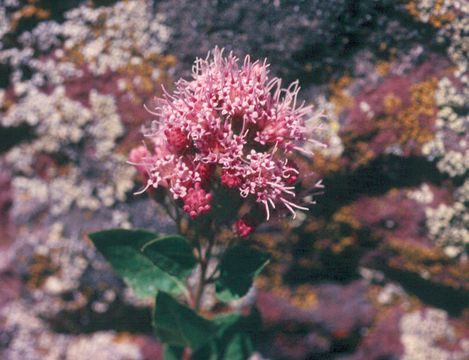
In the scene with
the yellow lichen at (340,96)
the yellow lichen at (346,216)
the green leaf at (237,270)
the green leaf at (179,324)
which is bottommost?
the green leaf at (179,324)

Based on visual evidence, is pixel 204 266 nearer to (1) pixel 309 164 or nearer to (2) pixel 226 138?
(2) pixel 226 138

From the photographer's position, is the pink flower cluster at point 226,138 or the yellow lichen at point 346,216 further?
the yellow lichen at point 346,216

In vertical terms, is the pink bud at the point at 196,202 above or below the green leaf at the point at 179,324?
above

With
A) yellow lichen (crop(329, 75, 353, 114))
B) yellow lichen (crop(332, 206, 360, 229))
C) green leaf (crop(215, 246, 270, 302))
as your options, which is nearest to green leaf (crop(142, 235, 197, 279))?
green leaf (crop(215, 246, 270, 302))

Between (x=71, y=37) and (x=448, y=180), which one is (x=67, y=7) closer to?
(x=71, y=37)

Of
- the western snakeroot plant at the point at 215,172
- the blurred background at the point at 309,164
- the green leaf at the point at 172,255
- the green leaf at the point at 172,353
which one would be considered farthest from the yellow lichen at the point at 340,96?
the green leaf at the point at 172,353

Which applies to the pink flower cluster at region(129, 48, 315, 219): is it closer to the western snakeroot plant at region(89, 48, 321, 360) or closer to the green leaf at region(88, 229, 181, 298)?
the western snakeroot plant at region(89, 48, 321, 360)

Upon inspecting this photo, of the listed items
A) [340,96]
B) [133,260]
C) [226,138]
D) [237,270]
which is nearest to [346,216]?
[340,96]

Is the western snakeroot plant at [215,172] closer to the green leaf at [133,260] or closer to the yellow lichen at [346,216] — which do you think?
the green leaf at [133,260]
